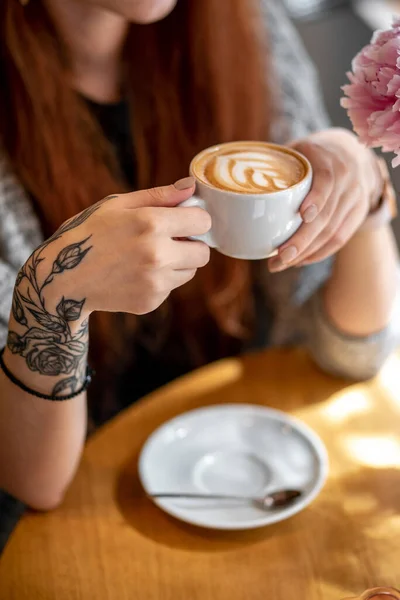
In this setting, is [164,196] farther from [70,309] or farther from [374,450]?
[374,450]

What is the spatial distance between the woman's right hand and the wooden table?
29 cm

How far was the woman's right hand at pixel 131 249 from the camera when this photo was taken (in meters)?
0.70

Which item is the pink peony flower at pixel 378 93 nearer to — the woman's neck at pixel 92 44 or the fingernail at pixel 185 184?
the fingernail at pixel 185 184

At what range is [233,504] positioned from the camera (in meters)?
0.88

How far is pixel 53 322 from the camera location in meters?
0.78

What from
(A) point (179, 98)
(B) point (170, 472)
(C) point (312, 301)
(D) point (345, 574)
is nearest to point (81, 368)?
(B) point (170, 472)

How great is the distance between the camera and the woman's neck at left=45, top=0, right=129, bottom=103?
1.19 m

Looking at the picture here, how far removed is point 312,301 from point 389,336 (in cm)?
15

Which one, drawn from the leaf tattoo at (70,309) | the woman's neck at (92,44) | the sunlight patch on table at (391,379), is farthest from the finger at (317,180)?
the woman's neck at (92,44)

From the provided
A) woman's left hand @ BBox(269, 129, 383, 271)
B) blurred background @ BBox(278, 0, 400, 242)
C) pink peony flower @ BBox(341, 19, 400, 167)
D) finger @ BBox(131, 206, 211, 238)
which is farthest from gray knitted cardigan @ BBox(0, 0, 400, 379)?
blurred background @ BBox(278, 0, 400, 242)

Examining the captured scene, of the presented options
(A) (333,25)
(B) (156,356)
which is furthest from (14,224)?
(A) (333,25)

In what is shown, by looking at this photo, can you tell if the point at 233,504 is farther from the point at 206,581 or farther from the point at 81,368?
the point at 81,368

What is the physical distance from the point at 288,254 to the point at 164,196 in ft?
0.49

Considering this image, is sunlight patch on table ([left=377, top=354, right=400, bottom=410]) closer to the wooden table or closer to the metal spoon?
the wooden table
